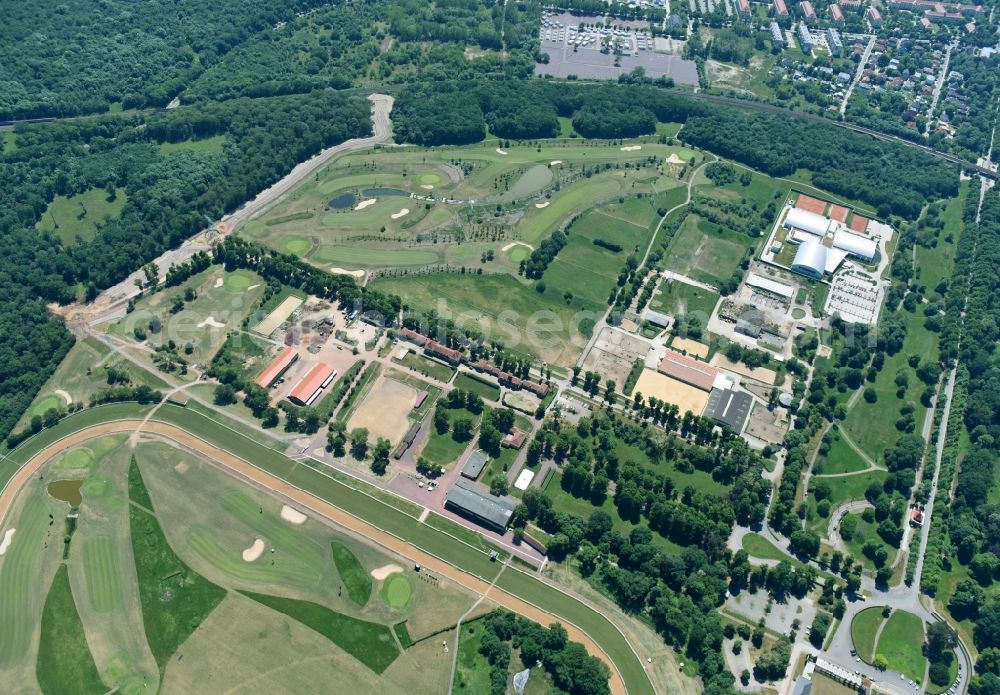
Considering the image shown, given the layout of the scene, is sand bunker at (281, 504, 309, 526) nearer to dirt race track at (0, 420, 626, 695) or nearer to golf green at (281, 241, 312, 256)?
dirt race track at (0, 420, 626, 695)

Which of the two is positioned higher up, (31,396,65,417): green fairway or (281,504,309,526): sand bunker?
(31,396,65,417): green fairway

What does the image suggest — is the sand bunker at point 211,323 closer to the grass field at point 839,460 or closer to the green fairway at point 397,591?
the green fairway at point 397,591

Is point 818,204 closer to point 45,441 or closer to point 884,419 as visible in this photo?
point 884,419

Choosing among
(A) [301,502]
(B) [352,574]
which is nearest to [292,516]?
(A) [301,502]

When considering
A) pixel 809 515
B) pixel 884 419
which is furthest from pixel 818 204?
pixel 809 515

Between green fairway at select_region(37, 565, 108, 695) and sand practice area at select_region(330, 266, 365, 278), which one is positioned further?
sand practice area at select_region(330, 266, 365, 278)

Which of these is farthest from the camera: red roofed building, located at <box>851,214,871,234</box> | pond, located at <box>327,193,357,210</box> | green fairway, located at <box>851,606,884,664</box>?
red roofed building, located at <box>851,214,871,234</box>

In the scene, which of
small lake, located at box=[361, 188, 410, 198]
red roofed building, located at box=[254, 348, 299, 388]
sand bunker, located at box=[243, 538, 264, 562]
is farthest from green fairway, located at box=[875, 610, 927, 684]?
small lake, located at box=[361, 188, 410, 198]

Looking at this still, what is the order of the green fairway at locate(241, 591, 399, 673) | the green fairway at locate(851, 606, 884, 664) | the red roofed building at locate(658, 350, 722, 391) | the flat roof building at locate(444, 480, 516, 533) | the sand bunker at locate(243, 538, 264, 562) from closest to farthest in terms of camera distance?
the green fairway at locate(241, 591, 399, 673), the green fairway at locate(851, 606, 884, 664), the sand bunker at locate(243, 538, 264, 562), the flat roof building at locate(444, 480, 516, 533), the red roofed building at locate(658, 350, 722, 391)
